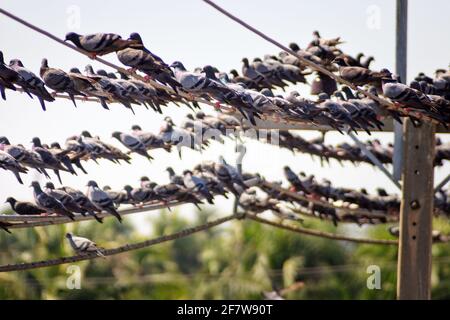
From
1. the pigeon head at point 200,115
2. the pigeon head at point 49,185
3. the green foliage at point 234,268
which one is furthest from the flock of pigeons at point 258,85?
the green foliage at point 234,268

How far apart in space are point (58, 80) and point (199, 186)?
4.08 meters

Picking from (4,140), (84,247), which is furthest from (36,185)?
(84,247)

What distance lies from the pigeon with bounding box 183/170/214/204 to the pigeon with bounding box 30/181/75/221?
2535mm

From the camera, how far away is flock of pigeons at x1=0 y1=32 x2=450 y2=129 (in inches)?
587

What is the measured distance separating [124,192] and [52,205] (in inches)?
71.2

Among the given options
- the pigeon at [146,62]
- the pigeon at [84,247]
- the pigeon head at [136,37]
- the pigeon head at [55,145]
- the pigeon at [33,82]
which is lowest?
the pigeon at [84,247]

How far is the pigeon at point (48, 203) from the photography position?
54.0 ft

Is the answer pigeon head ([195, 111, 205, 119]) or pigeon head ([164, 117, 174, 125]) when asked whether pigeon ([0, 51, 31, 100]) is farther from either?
pigeon head ([195, 111, 205, 119])

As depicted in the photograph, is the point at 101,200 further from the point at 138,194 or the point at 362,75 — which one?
the point at 362,75

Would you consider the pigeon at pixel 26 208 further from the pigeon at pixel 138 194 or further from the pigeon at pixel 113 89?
the pigeon at pixel 113 89

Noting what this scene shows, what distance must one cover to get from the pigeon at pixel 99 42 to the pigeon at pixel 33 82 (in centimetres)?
56

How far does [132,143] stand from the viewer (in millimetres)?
18250
